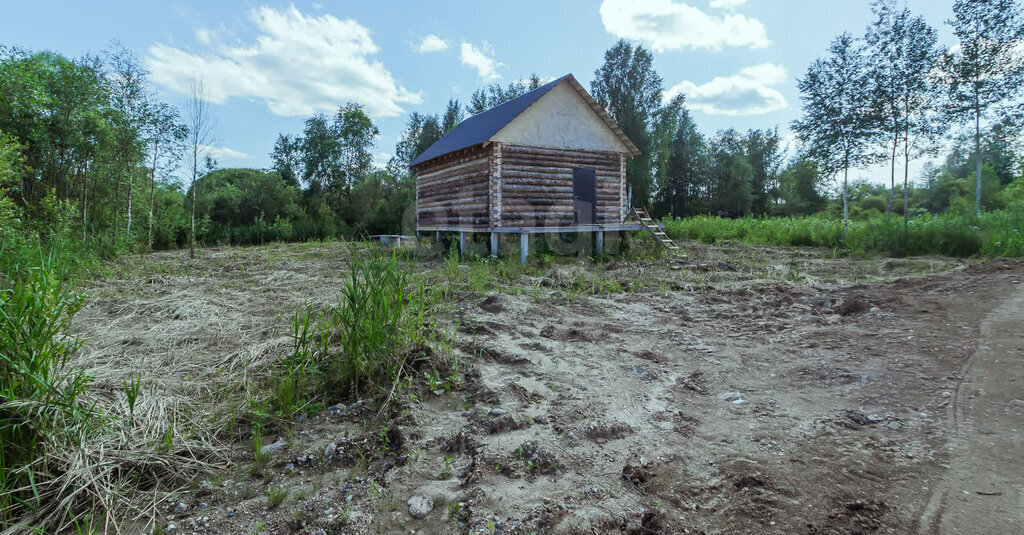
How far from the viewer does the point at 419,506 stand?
2.18m

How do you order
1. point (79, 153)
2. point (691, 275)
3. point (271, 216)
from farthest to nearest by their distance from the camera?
1. point (271, 216)
2. point (79, 153)
3. point (691, 275)

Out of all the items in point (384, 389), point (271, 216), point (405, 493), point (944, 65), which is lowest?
point (405, 493)

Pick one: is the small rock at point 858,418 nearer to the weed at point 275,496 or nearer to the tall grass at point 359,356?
the tall grass at point 359,356

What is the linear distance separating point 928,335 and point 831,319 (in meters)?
1.14

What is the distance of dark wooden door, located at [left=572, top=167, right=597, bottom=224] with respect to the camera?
13555 mm

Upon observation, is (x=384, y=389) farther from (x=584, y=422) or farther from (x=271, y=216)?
(x=271, y=216)

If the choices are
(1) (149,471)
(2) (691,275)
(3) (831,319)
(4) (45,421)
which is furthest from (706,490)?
(2) (691,275)

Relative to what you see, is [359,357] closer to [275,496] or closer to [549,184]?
[275,496]

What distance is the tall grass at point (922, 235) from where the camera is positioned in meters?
9.91

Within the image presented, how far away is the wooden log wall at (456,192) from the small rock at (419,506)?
411 inches

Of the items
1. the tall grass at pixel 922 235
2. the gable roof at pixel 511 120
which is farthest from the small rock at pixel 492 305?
the tall grass at pixel 922 235

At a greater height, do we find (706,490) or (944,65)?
(944,65)

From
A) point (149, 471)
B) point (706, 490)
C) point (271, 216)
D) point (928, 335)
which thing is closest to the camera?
point (706, 490)

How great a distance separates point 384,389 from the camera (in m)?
3.33
